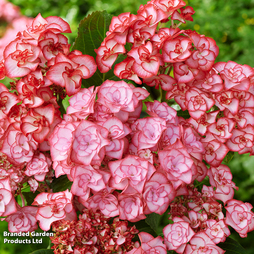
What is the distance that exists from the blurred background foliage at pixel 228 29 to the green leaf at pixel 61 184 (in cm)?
74

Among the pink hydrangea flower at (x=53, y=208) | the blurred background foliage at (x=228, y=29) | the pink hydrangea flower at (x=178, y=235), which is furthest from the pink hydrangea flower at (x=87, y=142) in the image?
the blurred background foliage at (x=228, y=29)

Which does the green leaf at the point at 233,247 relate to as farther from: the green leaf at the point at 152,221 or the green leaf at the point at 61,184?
the green leaf at the point at 61,184

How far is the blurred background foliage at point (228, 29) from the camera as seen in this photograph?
1.38 meters

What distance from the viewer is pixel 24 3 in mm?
2301

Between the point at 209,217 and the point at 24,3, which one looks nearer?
the point at 209,217

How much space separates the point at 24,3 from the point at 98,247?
88.5 inches

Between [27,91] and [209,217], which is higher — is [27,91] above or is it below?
above

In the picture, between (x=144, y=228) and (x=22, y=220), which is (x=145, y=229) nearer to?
(x=144, y=228)

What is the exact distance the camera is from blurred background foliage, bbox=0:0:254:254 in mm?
1382

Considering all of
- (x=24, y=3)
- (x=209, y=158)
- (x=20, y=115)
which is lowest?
(x=24, y=3)

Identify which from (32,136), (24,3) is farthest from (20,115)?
(24,3)

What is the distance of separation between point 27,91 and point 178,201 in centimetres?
33

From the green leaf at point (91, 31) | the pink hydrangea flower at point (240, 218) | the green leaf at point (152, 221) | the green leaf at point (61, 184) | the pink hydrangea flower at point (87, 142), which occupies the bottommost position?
the green leaf at point (152, 221)

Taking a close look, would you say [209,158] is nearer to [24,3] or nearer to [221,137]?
[221,137]
